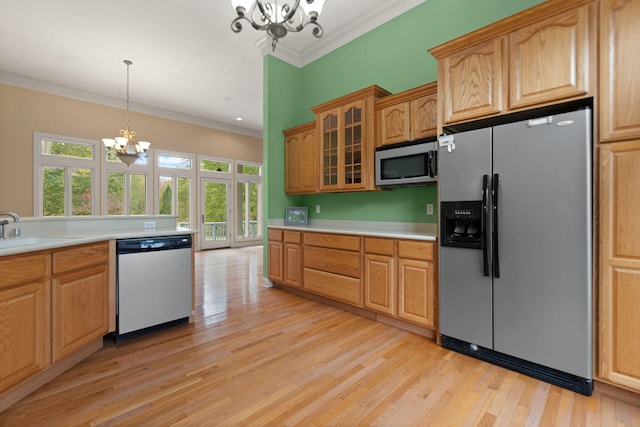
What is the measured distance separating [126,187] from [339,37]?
567 centimetres

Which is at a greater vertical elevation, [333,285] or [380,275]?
[380,275]

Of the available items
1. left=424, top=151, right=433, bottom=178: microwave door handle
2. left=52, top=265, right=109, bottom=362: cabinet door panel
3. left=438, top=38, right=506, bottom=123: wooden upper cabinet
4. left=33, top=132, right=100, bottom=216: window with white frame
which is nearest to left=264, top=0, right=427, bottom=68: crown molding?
left=438, top=38, right=506, bottom=123: wooden upper cabinet

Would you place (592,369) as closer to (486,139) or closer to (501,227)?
(501,227)

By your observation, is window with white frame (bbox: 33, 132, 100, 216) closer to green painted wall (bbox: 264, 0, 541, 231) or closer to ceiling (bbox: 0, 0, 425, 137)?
ceiling (bbox: 0, 0, 425, 137)

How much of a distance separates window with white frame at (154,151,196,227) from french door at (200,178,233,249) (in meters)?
0.33

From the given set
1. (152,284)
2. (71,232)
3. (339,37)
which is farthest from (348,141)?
(71,232)

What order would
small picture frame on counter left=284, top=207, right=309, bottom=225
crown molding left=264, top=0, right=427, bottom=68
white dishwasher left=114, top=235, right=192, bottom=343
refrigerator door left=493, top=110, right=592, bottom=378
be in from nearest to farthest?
refrigerator door left=493, top=110, right=592, bottom=378
white dishwasher left=114, top=235, right=192, bottom=343
crown molding left=264, top=0, right=427, bottom=68
small picture frame on counter left=284, top=207, right=309, bottom=225

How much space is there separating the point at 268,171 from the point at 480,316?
317cm

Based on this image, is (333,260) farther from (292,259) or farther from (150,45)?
(150,45)

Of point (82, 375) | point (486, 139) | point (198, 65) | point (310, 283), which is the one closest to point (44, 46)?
point (198, 65)

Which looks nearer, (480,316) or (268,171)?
(480,316)

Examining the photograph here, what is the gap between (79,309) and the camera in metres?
2.12

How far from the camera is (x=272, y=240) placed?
13.6 ft

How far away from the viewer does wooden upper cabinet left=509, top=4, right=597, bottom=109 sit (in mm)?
1796
